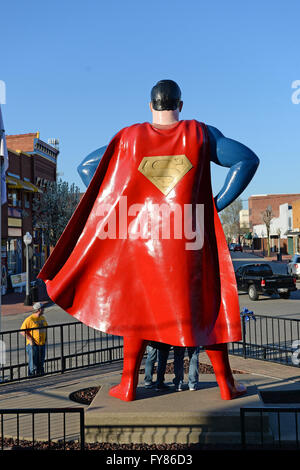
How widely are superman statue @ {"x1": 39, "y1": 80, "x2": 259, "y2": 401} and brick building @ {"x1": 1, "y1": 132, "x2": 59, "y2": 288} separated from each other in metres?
20.6

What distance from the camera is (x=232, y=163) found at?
15.9 feet

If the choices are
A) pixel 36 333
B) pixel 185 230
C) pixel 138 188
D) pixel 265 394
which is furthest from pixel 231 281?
pixel 36 333

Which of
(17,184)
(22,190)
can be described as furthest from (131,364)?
(22,190)

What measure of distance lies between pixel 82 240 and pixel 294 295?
17228 millimetres

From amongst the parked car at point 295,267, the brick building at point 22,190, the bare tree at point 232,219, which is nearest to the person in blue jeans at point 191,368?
the brick building at point 22,190

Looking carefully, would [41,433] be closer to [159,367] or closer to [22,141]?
[159,367]

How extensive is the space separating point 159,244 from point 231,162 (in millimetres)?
1132

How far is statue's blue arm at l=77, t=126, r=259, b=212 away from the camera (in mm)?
4781

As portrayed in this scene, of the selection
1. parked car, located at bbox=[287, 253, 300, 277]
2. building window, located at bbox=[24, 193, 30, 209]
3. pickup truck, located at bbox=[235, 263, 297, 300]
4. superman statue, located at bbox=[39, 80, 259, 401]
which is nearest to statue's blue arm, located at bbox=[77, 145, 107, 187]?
superman statue, located at bbox=[39, 80, 259, 401]

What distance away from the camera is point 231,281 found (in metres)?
4.78

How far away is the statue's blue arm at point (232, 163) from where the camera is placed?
4.78 meters

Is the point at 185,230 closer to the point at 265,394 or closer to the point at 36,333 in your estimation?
the point at 265,394

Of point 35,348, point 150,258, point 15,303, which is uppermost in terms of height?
point 150,258

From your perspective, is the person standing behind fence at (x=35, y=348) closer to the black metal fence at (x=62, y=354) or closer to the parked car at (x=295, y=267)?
the black metal fence at (x=62, y=354)
